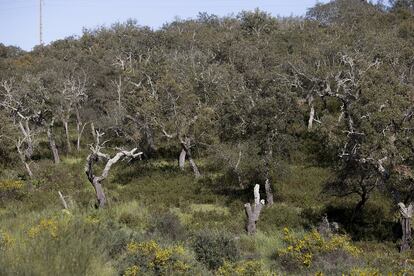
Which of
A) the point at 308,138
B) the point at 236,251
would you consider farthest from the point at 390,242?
the point at 308,138

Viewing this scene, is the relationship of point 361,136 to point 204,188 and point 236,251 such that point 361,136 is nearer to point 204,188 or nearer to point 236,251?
point 236,251

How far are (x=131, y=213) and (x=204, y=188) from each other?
7657 mm

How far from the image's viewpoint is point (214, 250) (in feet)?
32.7

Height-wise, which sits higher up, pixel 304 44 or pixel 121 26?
pixel 121 26

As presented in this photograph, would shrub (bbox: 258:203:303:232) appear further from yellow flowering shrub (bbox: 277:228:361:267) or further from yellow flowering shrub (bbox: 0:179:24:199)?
yellow flowering shrub (bbox: 0:179:24:199)

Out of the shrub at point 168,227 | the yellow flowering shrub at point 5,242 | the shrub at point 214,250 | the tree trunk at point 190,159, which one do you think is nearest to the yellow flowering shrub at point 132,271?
the yellow flowering shrub at point 5,242

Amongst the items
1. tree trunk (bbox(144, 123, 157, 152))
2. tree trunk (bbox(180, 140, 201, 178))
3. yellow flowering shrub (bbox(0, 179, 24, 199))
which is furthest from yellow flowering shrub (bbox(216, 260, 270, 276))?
tree trunk (bbox(144, 123, 157, 152))

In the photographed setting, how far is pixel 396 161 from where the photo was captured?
15.2 m

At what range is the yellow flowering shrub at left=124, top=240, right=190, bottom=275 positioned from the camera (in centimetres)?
762

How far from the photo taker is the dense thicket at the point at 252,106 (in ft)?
57.3

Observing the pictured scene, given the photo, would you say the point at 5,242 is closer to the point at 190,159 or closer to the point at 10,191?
the point at 10,191

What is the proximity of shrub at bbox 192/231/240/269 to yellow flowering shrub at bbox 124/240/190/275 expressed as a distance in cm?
148

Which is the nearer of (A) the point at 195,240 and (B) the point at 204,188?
(A) the point at 195,240

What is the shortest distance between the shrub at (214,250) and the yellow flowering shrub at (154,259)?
1475 mm
